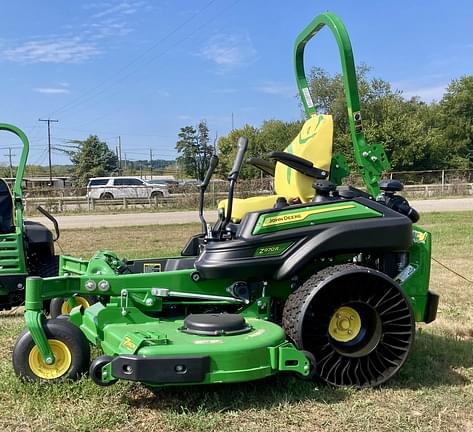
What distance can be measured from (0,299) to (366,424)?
3.98 meters

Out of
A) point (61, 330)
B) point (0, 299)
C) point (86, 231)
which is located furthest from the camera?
point (86, 231)

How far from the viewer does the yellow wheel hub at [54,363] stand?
356 centimetres

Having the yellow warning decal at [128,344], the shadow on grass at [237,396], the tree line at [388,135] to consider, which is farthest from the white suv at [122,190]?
the yellow warning decal at [128,344]

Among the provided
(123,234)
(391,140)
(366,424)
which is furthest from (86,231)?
(391,140)

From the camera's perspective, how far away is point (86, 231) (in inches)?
567

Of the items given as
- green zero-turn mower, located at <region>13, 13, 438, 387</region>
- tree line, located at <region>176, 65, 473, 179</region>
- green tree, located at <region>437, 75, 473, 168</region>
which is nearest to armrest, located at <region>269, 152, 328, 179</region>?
green zero-turn mower, located at <region>13, 13, 438, 387</region>

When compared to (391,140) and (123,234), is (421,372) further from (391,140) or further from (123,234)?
(391,140)

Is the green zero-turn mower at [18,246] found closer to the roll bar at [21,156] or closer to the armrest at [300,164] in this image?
the roll bar at [21,156]

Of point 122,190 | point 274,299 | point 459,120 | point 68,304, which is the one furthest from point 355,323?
point 459,120

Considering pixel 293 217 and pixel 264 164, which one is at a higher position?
pixel 264 164

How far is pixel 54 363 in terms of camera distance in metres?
3.57

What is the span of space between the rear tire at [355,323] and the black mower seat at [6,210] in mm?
3473

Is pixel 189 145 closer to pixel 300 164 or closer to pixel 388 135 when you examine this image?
pixel 388 135

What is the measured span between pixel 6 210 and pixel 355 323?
391 cm
